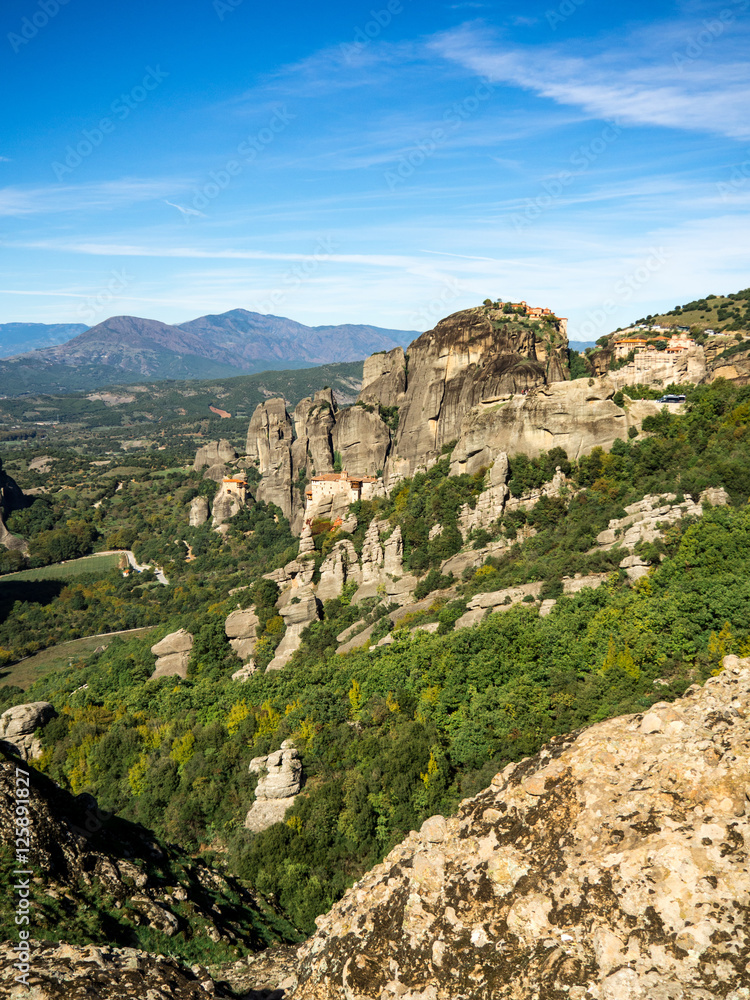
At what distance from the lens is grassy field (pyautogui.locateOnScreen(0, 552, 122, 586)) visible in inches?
4279

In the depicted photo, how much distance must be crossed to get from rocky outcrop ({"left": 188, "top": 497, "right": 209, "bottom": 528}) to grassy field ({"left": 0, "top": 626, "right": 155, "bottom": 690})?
30535 millimetres

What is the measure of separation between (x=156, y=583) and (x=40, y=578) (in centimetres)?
2344

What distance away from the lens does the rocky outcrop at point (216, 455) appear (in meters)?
135

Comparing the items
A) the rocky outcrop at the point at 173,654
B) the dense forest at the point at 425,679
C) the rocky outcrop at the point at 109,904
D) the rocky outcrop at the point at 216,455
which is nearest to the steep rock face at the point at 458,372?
the dense forest at the point at 425,679

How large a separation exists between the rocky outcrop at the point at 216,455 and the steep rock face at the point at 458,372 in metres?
67.6

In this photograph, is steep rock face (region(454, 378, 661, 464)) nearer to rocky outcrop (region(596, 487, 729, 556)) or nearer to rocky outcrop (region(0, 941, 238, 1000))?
rocky outcrop (region(596, 487, 729, 556))

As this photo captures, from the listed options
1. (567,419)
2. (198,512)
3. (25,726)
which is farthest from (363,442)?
(25,726)

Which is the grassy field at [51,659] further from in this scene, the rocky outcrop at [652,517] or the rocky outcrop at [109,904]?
the rocky outcrop at [109,904]

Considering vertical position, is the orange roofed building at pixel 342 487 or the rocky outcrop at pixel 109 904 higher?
the orange roofed building at pixel 342 487

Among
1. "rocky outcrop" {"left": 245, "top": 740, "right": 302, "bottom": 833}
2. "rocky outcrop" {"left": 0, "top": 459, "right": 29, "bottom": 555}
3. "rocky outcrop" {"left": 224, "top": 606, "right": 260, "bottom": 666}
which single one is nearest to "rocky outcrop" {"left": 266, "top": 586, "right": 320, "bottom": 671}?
"rocky outcrop" {"left": 224, "top": 606, "right": 260, "bottom": 666}

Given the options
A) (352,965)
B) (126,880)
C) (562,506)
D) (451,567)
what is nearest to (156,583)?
(451,567)

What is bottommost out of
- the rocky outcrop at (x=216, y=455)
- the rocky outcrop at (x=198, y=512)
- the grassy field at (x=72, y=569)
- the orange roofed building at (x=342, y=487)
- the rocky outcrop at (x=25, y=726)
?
the grassy field at (x=72, y=569)

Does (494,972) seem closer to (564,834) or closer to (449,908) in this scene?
(449,908)

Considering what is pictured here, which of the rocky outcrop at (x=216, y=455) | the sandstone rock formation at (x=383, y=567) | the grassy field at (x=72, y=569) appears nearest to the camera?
the sandstone rock formation at (x=383, y=567)
